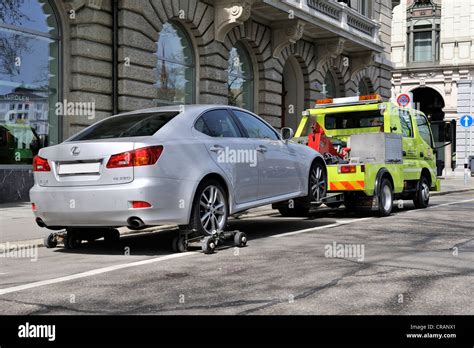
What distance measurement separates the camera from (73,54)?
51.8ft

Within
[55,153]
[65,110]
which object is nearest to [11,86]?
[65,110]

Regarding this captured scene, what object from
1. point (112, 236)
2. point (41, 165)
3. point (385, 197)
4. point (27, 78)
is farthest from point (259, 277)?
point (27, 78)

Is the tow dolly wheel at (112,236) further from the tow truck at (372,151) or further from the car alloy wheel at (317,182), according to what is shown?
the tow truck at (372,151)

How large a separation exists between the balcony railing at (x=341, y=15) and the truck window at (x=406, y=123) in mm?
8660

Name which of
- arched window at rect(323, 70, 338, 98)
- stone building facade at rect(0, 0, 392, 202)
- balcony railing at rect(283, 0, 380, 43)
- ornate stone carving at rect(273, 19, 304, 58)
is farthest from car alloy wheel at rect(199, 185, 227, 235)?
arched window at rect(323, 70, 338, 98)

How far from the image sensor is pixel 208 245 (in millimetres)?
7457

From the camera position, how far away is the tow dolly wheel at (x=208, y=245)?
24.5 feet

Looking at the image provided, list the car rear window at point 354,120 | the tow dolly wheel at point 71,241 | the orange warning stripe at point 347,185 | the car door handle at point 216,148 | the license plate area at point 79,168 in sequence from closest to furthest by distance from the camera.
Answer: the license plate area at point 79,168 < the car door handle at point 216,148 < the tow dolly wheel at point 71,241 < the orange warning stripe at point 347,185 < the car rear window at point 354,120

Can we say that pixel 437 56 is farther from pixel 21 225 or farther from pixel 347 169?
pixel 21 225

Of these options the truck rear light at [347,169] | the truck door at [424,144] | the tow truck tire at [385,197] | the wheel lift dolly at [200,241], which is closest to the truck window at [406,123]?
the truck door at [424,144]

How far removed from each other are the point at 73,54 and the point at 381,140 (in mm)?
8074

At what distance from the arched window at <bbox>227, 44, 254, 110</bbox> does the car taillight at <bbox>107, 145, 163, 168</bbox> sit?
48.4 ft

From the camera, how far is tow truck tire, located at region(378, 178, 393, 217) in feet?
40.1

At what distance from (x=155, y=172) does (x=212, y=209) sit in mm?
1099
